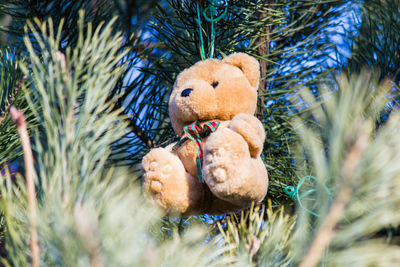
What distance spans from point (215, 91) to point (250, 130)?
10cm

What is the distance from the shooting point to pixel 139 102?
29.9 inches

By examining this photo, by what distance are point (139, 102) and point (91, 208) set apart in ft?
1.51

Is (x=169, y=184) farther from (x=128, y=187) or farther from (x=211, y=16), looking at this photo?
(x=211, y=16)

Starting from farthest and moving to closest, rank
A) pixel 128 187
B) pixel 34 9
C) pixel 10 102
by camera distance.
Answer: pixel 34 9 < pixel 10 102 < pixel 128 187

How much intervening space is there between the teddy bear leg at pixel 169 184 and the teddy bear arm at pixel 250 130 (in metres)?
0.09

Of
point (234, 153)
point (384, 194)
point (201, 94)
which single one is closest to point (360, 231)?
point (384, 194)

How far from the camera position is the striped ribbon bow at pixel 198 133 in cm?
53

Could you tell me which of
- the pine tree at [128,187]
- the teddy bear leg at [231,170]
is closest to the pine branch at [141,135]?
the pine tree at [128,187]

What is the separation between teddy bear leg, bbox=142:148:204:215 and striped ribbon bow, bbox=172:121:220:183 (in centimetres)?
2

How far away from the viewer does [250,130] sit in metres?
0.50

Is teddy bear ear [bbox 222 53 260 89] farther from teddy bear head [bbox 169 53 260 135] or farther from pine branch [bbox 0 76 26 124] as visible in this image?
pine branch [bbox 0 76 26 124]

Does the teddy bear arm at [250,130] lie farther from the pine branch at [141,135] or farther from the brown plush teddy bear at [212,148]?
the pine branch at [141,135]

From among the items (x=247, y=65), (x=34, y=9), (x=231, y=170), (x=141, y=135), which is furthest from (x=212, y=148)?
(x=34, y=9)

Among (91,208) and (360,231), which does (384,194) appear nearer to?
(360,231)
